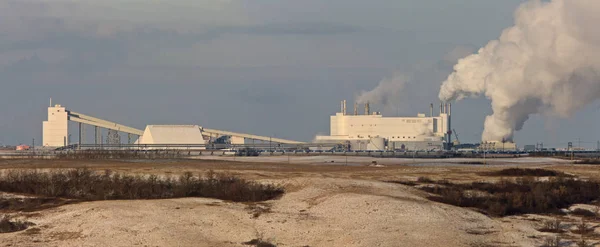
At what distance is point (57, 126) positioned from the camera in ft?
608

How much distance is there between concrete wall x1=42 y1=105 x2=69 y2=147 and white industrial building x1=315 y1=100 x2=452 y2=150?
56.8 meters

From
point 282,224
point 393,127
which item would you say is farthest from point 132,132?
point 282,224

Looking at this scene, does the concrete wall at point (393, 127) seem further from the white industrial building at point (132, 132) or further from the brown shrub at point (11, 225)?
the brown shrub at point (11, 225)

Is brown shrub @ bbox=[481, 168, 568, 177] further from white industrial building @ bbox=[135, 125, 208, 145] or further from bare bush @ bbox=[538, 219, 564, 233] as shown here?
white industrial building @ bbox=[135, 125, 208, 145]

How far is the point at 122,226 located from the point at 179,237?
100 inches

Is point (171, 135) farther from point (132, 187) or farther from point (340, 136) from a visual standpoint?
point (132, 187)

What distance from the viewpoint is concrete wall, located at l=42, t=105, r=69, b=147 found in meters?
185

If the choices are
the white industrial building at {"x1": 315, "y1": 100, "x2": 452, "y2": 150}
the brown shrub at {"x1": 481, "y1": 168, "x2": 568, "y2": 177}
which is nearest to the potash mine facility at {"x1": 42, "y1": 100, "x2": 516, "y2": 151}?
the white industrial building at {"x1": 315, "y1": 100, "x2": 452, "y2": 150}

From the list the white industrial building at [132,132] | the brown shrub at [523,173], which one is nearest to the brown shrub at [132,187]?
the brown shrub at [523,173]

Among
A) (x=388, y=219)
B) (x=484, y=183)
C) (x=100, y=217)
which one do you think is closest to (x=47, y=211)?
(x=100, y=217)

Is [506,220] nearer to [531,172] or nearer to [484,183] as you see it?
[484,183]

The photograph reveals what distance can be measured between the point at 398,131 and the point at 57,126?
72.2m

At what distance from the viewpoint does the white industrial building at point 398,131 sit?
188375 mm

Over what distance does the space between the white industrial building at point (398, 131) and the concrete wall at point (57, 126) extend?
56.8 m
